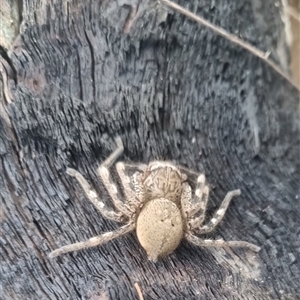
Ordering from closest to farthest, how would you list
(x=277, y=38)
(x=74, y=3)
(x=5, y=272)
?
(x=5, y=272)
(x=74, y=3)
(x=277, y=38)

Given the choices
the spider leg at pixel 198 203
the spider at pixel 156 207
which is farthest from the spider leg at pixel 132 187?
the spider leg at pixel 198 203

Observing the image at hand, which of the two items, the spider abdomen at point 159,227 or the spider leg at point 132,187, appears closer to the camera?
the spider abdomen at point 159,227

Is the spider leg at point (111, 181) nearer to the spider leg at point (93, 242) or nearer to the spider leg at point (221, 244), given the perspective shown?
the spider leg at point (93, 242)

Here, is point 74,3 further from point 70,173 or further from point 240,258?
point 240,258

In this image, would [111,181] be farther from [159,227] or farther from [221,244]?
[221,244]

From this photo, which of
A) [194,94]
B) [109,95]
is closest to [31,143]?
[109,95]

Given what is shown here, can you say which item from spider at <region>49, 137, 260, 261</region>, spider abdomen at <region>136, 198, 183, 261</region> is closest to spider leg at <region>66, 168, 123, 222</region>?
spider at <region>49, 137, 260, 261</region>

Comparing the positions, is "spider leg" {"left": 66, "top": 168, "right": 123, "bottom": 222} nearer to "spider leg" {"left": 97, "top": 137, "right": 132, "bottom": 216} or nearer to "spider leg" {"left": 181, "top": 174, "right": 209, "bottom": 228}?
"spider leg" {"left": 97, "top": 137, "right": 132, "bottom": 216}
